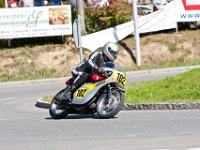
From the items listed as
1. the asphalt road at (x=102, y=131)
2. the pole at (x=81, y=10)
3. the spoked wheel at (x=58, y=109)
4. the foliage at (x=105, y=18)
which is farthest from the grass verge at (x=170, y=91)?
the foliage at (x=105, y=18)

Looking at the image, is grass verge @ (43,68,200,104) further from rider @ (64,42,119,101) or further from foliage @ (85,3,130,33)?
foliage @ (85,3,130,33)

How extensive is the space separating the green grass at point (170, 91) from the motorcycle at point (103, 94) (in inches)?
92.4

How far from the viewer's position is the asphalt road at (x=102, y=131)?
12664 mm

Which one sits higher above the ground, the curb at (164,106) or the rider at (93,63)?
the rider at (93,63)

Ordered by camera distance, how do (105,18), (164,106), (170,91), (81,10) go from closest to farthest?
(164,106)
(170,91)
(81,10)
(105,18)

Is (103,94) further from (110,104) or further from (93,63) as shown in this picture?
(93,63)

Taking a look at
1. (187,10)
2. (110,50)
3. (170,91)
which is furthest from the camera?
(187,10)

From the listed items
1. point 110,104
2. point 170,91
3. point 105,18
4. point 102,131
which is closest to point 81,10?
point 105,18

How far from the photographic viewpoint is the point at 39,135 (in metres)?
14.6

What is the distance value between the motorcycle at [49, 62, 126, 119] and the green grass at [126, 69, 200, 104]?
7.70 ft

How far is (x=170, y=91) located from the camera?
64.4 feet

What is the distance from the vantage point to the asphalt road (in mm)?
12664

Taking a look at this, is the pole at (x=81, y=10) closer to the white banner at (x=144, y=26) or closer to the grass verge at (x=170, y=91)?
the white banner at (x=144, y=26)

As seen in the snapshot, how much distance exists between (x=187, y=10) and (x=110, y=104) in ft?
65.4
